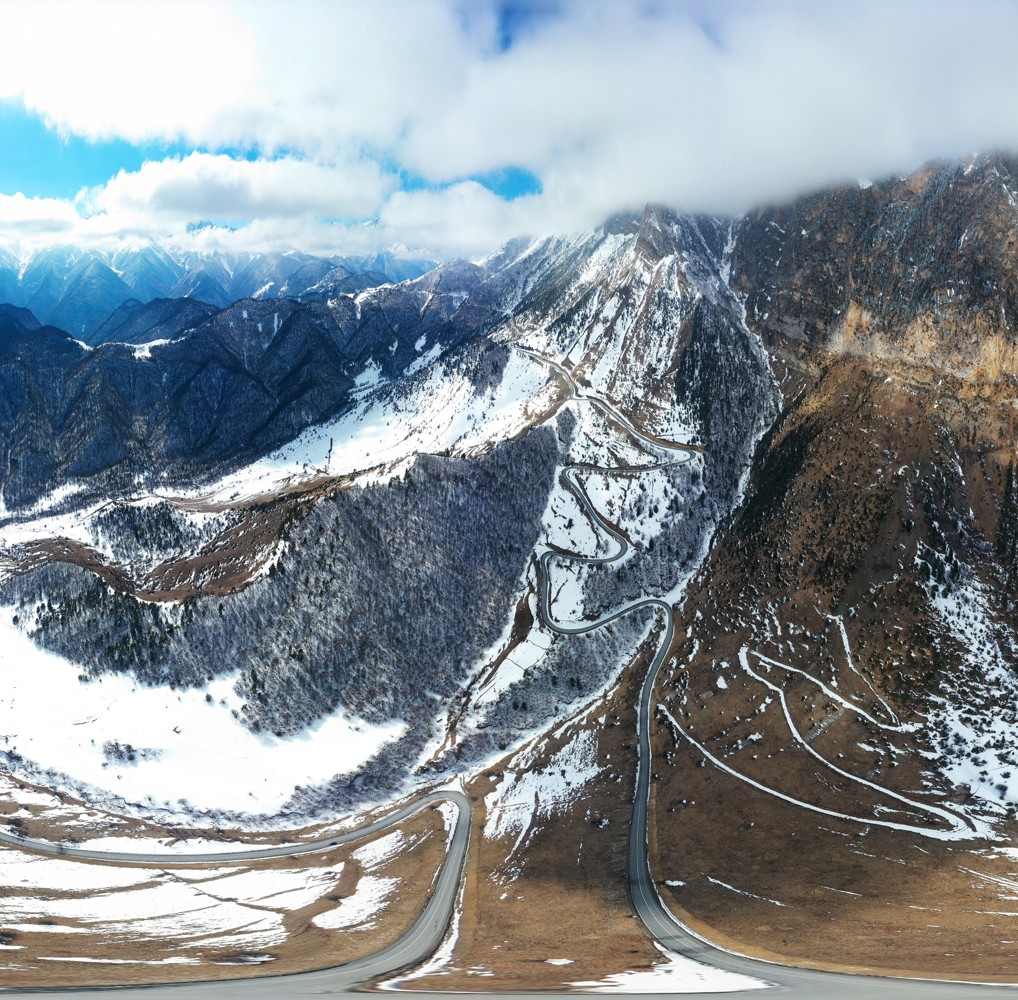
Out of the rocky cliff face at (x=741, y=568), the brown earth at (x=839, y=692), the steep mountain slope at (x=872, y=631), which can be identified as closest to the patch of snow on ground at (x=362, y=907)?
the rocky cliff face at (x=741, y=568)

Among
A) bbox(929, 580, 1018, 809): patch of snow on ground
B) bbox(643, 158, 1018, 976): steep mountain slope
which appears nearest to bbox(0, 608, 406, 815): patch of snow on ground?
bbox(643, 158, 1018, 976): steep mountain slope

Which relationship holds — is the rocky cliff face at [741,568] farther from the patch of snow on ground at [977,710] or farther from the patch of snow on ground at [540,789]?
the patch of snow on ground at [540,789]

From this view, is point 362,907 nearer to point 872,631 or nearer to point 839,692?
point 839,692

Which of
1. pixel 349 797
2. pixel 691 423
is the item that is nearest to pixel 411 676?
pixel 349 797

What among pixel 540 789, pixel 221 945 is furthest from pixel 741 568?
pixel 221 945

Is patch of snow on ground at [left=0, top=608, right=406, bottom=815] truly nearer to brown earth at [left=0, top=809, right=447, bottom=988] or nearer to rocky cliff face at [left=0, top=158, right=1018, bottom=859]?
rocky cliff face at [left=0, top=158, right=1018, bottom=859]

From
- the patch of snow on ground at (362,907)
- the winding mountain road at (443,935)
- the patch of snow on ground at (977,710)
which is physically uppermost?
the patch of snow on ground at (977,710)
